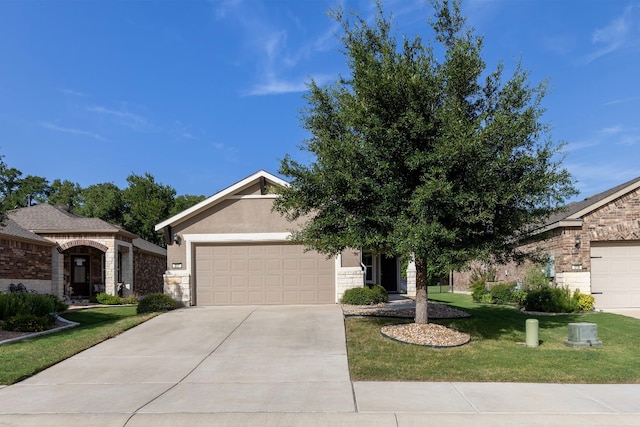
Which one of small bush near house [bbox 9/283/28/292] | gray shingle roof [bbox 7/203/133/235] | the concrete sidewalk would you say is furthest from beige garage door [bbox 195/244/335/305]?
gray shingle roof [bbox 7/203/133/235]

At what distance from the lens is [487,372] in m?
8.87

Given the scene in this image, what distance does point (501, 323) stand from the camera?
46.7ft

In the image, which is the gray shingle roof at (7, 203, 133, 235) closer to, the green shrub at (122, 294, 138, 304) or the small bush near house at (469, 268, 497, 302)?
the green shrub at (122, 294, 138, 304)

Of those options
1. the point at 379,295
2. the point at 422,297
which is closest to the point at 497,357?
the point at 422,297

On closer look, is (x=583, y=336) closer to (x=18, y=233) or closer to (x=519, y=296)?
(x=519, y=296)

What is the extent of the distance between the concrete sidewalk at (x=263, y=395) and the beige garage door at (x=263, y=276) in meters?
6.61

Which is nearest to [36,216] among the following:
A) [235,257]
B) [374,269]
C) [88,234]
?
[88,234]

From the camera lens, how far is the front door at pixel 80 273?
25.1 metres

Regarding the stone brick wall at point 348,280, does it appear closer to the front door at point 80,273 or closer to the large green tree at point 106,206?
the front door at point 80,273

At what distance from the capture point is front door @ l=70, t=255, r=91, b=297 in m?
25.1

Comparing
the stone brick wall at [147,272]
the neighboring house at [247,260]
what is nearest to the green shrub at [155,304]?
the neighboring house at [247,260]

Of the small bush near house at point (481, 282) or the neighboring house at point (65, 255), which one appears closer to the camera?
the neighboring house at point (65, 255)

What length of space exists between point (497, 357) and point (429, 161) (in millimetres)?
4019

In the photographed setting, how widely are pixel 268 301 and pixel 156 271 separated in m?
16.0
